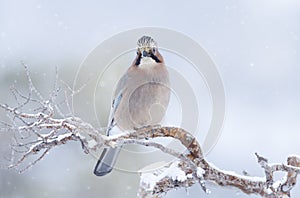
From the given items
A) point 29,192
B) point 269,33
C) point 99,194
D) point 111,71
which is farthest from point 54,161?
point 269,33

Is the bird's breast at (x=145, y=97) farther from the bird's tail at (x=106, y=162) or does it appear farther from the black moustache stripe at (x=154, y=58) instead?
the bird's tail at (x=106, y=162)

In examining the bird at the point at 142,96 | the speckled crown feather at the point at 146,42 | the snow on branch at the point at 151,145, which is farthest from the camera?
the bird at the point at 142,96

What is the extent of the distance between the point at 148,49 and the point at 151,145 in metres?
0.82

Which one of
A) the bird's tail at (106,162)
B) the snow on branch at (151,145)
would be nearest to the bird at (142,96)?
the bird's tail at (106,162)

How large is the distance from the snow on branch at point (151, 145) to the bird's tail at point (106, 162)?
0.39 metres

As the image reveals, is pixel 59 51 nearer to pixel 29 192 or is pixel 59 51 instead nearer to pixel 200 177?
pixel 29 192

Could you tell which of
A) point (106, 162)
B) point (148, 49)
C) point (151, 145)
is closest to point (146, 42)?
point (148, 49)

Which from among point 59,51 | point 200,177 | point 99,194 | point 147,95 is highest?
point 59,51

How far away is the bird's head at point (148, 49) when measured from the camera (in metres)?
3.23

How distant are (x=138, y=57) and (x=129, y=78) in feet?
0.50

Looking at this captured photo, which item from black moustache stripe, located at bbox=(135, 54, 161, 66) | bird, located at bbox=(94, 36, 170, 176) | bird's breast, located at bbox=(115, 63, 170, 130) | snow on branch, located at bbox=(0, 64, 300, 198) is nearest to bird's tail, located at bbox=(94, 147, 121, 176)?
bird, located at bbox=(94, 36, 170, 176)

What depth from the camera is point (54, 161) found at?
7.64 m

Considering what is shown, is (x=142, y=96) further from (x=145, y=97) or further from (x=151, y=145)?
(x=151, y=145)

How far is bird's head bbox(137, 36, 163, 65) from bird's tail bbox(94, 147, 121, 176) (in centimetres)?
53
